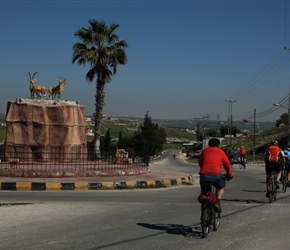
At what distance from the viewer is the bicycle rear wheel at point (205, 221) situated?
773 centimetres

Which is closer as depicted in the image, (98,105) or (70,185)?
(70,185)

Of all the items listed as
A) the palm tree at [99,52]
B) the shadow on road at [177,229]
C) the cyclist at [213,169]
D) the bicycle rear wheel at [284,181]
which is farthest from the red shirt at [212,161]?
the palm tree at [99,52]

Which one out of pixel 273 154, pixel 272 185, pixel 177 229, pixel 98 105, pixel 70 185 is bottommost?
pixel 177 229

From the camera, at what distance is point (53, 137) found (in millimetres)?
20734

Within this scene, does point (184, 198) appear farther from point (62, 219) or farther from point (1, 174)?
point (1, 174)

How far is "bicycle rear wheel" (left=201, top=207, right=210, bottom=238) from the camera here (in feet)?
25.4

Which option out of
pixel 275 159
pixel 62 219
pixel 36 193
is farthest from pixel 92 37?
pixel 62 219

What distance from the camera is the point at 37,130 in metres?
20.5

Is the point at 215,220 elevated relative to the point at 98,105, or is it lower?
lower

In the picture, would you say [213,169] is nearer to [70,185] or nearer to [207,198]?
[207,198]

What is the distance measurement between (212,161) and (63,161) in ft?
43.0

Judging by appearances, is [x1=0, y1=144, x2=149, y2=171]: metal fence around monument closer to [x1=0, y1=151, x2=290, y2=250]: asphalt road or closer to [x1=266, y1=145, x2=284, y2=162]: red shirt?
[x1=0, y1=151, x2=290, y2=250]: asphalt road

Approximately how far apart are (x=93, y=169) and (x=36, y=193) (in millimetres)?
4153

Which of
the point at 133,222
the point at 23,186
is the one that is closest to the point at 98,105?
the point at 23,186
